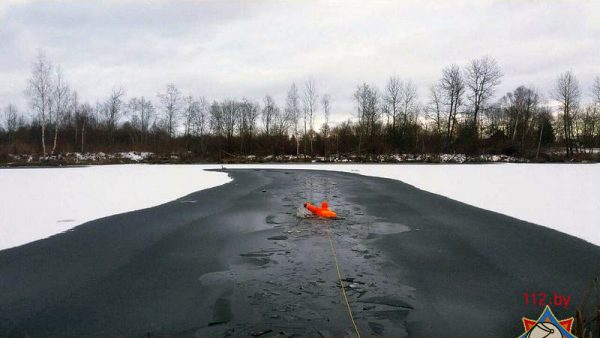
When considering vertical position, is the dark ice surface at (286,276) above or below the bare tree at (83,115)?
below

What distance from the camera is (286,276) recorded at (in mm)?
5750

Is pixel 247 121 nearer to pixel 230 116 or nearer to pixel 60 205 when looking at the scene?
pixel 230 116

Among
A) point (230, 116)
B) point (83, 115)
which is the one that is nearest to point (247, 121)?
point (230, 116)

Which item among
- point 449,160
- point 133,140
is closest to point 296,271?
point 449,160

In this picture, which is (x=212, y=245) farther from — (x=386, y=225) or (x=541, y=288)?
(x=541, y=288)

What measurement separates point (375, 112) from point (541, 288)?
56.5 m

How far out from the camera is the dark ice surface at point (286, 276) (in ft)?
13.8

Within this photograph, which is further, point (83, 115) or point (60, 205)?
point (83, 115)

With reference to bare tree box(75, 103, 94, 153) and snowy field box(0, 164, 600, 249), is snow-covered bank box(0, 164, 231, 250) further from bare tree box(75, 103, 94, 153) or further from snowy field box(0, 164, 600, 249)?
bare tree box(75, 103, 94, 153)

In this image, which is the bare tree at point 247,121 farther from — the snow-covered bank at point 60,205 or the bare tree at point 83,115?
the snow-covered bank at point 60,205

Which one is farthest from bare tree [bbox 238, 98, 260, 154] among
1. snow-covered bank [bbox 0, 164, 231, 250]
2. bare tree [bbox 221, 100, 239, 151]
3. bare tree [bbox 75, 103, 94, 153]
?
snow-covered bank [bbox 0, 164, 231, 250]

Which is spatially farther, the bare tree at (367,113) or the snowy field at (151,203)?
the bare tree at (367,113)

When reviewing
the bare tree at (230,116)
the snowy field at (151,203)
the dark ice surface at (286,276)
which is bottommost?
the dark ice surface at (286,276)

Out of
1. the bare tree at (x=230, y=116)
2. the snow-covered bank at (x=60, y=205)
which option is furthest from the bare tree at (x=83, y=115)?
the snow-covered bank at (x=60, y=205)
